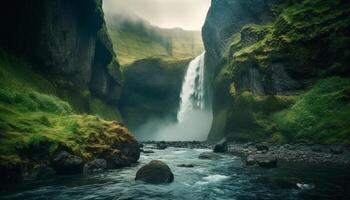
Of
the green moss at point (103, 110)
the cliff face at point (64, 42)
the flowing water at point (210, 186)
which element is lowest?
the flowing water at point (210, 186)

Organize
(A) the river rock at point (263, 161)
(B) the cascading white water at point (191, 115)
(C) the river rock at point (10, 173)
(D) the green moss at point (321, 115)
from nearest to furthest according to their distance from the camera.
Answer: (C) the river rock at point (10, 173)
(A) the river rock at point (263, 161)
(D) the green moss at point (321, 115)
(B) the cascading white water at point (191, 115)

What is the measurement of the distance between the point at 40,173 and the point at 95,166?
14.8 feet

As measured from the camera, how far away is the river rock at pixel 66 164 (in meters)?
21.6

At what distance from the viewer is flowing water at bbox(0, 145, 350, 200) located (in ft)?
50.8

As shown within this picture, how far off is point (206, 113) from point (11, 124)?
61.4m

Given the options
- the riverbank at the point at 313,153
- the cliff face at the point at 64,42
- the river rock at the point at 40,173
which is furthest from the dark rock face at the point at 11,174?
the cliff face at the point at 64,42

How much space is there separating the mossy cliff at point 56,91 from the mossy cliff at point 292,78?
63.8ft

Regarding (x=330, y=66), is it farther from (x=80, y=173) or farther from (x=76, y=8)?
(x=76, y=8)

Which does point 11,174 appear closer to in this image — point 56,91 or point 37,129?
point 37,129

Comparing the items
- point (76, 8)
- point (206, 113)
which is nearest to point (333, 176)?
point (76, 8)

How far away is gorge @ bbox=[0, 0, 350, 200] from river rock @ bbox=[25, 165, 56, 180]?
7 cm

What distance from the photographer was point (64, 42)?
54.3 m

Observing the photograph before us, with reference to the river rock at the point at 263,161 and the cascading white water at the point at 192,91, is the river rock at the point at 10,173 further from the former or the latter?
the cascading white water at the point at 192,91

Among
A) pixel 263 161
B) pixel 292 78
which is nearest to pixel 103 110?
pixel 292 78
